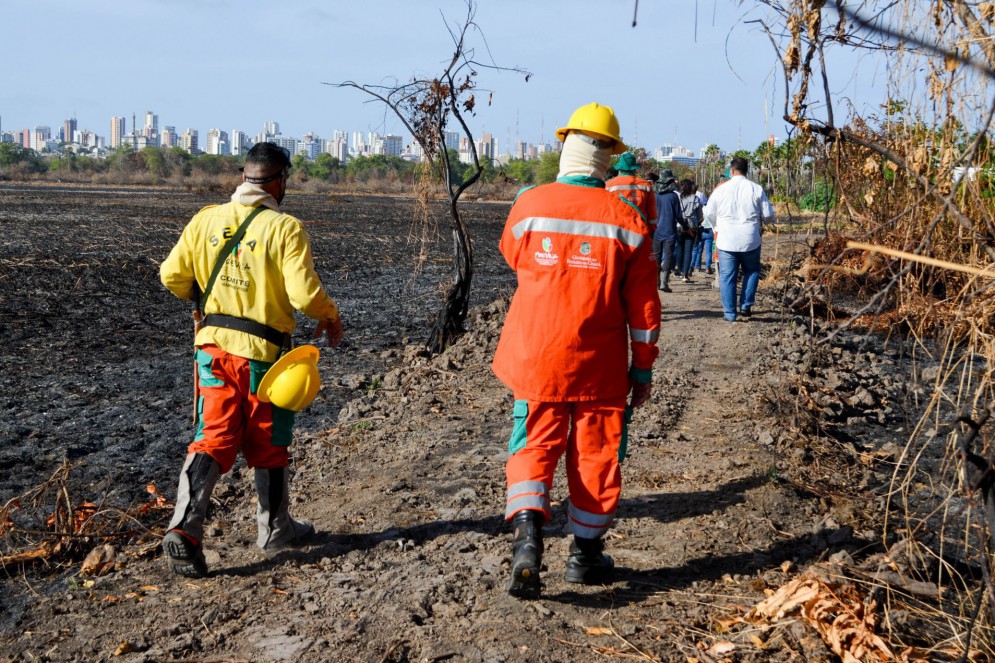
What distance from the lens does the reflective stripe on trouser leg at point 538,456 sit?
170 inches

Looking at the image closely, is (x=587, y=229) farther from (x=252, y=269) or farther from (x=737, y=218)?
(x=737, y=218)

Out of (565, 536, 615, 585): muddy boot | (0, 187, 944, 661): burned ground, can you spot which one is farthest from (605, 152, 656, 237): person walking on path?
(565, 536, 615, 585): muddy boot

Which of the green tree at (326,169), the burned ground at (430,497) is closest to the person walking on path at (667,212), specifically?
the burned ground at (430,497)

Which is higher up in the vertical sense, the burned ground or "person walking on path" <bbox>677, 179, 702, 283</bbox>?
"person walking on path" <bbox>677, 179, 702, 283</bbox>

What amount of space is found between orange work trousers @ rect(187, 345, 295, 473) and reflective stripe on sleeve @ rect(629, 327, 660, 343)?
1.82 m

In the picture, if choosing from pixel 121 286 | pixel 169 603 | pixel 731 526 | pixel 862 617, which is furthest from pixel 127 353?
pixel 862 617

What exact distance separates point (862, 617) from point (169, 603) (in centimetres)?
313

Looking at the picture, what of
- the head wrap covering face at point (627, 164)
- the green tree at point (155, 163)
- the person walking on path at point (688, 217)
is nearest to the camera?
the head wrap covering face at point (627, 164)

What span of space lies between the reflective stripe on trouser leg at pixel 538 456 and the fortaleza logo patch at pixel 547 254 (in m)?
0.63

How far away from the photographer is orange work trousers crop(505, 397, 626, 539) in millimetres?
4312

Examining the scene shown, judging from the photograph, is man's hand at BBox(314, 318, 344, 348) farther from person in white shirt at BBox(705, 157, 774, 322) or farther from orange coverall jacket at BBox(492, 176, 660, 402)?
person in white shirt at BBox(705, 157, 774, 322)

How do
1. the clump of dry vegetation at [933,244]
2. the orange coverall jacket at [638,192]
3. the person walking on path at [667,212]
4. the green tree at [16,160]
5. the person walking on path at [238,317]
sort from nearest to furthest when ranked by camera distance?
the clump of dry vegetation at [933,244]
the person walking on path at [238,317]
the orange coverall jacket at [638,192]
the person walking on path at [667,212]
the green tree at [16,160]

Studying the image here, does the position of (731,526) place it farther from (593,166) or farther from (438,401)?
(438,401)

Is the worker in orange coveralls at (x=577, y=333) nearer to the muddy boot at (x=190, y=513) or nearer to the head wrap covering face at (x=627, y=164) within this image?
the muddy boot at (x=190, y=513)
